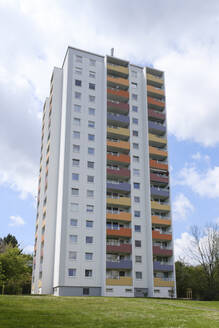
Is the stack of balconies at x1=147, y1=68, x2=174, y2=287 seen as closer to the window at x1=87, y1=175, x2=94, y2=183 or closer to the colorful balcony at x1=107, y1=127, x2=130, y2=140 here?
the colorful balcony at x1=107, y1=127, x2=130, y2=140

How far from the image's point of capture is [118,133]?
68.4 m

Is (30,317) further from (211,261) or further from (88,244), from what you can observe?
(211,261)

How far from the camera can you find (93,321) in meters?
19.8

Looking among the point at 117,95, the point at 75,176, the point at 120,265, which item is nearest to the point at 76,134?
the point at 75,176

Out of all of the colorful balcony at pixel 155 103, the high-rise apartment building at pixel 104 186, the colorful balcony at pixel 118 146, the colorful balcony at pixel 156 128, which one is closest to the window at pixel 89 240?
the high-rise apartment building at pixel 104 186

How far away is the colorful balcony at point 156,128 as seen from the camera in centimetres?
7142

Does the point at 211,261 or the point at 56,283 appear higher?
the point at 211,261

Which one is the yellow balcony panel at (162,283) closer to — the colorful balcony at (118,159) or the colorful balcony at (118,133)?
the colorful balcony at (118,159)

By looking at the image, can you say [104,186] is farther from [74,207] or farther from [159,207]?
[159,207]

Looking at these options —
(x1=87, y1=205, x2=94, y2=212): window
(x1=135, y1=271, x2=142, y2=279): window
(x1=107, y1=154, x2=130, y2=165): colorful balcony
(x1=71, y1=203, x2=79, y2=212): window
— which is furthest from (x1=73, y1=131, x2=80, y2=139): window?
(x1=135, y1=271, x2=142, y2=279): window

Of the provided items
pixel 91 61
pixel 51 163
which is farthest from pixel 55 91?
pixel 51 163

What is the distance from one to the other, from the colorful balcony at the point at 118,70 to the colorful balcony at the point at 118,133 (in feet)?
43.6

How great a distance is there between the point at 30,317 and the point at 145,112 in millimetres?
56767

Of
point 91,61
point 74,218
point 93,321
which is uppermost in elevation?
point 91,61
